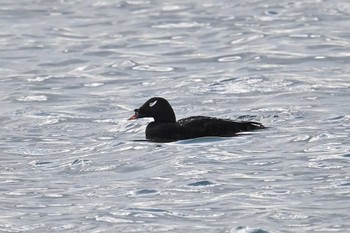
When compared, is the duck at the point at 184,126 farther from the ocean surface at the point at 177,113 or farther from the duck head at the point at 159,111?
the ocean surface at the point at 177,113

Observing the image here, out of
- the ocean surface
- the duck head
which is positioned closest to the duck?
the duck head

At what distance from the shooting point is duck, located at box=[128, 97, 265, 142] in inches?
621

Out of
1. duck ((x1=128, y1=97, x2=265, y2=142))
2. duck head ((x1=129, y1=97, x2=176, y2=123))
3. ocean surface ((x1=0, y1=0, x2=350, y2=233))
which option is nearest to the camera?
ocean surface ((x1=0, y1=0, x2=350, y2=233))

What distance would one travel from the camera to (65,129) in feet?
57.2

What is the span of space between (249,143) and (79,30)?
15.3m

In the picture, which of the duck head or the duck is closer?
the duck

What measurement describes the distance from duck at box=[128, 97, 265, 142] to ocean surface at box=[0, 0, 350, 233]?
149 millimetres

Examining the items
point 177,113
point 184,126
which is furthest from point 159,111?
point 177,113

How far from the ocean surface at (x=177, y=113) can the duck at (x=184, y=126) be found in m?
0.15

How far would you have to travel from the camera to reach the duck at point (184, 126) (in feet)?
51.8

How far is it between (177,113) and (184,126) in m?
2.75

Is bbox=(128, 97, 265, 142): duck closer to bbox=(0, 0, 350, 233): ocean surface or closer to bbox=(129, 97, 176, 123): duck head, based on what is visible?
bbox=(129, 97, 176, 123): duck head

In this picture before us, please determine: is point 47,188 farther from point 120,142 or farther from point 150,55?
point 150,55

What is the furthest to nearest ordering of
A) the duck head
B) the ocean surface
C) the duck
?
the duck head, the duck, the ocean surface
